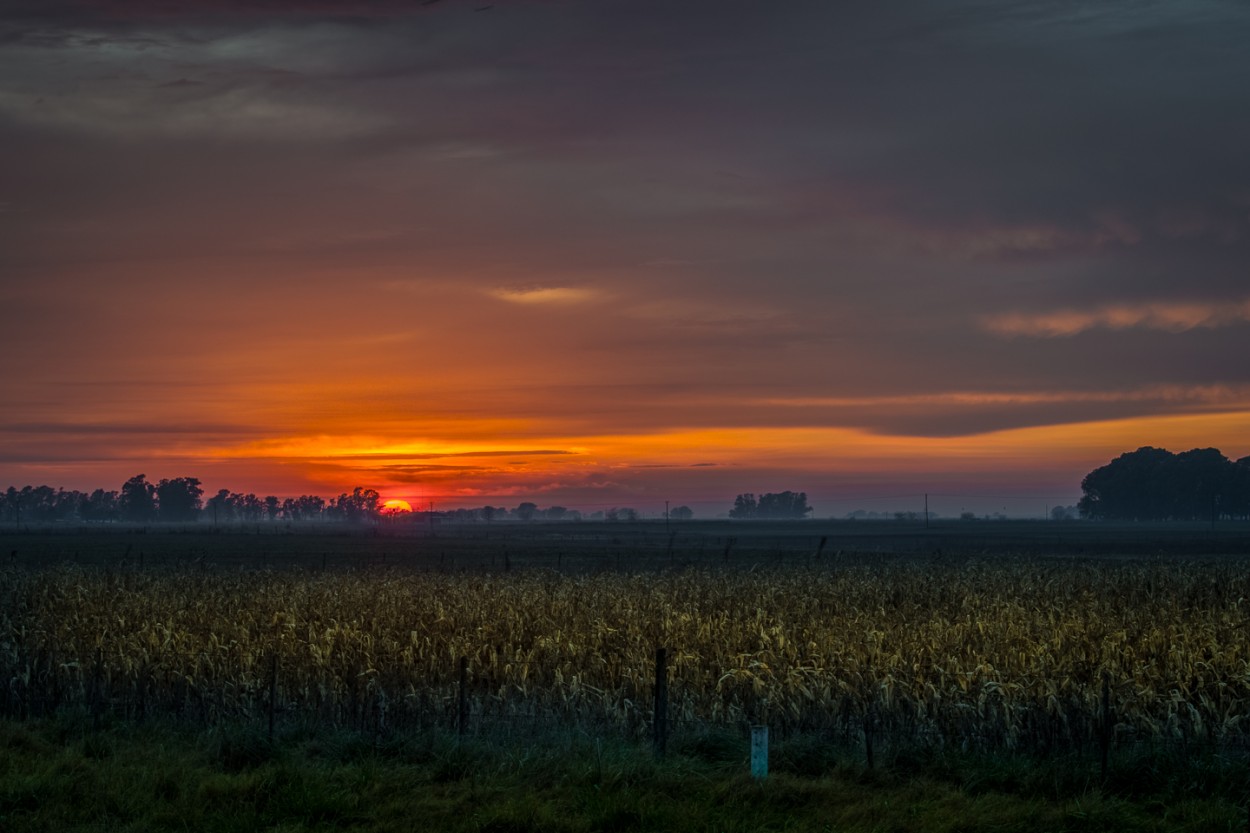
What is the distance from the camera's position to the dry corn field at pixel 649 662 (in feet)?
60.1

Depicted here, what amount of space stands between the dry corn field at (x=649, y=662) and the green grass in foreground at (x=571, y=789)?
4.20ft

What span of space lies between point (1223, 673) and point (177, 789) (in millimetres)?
17127

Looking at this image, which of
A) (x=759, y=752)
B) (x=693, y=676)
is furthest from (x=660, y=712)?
(x=693, y=676)

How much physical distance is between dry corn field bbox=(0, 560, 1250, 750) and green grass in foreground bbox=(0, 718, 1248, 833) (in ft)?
4.20

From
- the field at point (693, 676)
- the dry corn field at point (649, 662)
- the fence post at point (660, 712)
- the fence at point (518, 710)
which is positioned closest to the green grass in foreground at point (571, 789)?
the field at point (693, 676)

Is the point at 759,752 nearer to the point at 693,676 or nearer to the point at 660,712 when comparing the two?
the point at 660,712

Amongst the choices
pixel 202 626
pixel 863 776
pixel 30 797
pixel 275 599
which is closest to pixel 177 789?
pixel 30 797

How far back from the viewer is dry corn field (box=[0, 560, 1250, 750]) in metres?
18.3

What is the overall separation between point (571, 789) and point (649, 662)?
24.8 ft

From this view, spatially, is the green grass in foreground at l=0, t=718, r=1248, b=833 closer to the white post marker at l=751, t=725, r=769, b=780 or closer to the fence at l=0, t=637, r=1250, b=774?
the white post marker at l=751, t=725, r=769, b=780

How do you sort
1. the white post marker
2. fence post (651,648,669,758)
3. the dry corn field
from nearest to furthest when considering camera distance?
the white post marker
fence post (651,648,669,758)
the dry corn field

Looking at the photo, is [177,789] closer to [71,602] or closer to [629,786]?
[629,786]

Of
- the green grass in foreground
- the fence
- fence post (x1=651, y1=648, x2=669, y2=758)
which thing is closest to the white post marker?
the green grass in foreground

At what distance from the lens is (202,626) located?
28.3 meters
